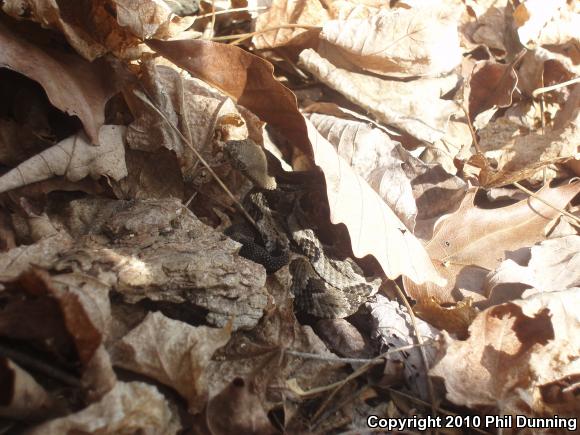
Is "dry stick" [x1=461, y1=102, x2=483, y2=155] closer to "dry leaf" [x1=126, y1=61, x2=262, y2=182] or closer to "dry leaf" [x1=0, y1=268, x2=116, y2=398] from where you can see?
"dry leaf" [x1=126, y1=61, x2=262, y2=182]

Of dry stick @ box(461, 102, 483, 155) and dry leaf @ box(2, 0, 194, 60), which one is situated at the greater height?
dry leaf @ box(2, 0, 194, 60)

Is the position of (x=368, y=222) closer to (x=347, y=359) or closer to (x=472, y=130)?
(x=347, y=359)

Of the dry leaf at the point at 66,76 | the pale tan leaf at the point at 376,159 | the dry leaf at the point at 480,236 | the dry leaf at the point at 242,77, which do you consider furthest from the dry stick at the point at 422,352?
the dry leaf at the point at 66,76

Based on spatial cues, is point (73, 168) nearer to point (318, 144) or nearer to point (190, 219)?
point (190, 219)

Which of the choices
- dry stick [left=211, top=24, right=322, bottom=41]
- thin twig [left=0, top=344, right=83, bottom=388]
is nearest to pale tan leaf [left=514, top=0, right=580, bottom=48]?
dry stick [left=211, top=24, right=322, bottom=41]

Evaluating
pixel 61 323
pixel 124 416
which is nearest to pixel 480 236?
pixel 124 416

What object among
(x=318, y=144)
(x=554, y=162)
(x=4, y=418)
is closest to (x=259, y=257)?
(x=318, y=144)

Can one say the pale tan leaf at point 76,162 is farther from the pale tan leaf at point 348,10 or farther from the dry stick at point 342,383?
the pale tan leaf at point 348,10
